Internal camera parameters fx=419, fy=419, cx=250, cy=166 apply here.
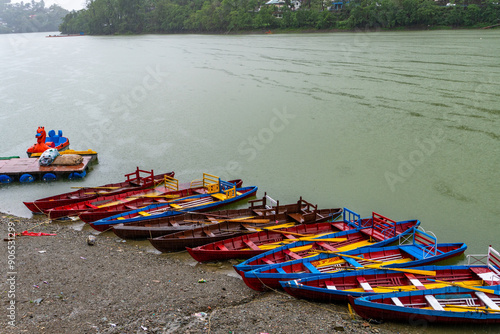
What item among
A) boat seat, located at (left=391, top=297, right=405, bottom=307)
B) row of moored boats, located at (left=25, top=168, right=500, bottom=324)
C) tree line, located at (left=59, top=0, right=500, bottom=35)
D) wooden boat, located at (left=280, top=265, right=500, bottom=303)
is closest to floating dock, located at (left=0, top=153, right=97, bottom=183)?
row of moored boats, located at (left=25, top=168, right=500, bottom=324)

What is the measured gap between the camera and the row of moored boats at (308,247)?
39.0ft

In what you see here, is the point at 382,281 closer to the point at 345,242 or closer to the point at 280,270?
the point at 345,242

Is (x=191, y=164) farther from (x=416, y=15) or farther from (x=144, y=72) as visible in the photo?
(x=416, y=15)

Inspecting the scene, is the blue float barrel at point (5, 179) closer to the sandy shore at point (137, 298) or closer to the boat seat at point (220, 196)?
the sandy shore at point (137, 298)

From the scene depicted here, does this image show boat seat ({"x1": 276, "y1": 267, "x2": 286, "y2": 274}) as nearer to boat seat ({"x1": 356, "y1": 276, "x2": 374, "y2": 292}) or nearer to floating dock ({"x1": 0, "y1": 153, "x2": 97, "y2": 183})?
boat seat ({"x1": 356, "y1": 276, "x2": 374, "y2": 292})

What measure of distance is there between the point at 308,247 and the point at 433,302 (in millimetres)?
4434

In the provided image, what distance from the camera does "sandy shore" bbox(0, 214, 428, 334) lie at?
11.2 meters

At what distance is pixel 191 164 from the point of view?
26641mm

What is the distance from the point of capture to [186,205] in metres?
18.6

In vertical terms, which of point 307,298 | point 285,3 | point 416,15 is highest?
point 285,3

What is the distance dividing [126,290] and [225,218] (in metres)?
5.68

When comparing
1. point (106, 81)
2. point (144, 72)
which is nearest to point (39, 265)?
point (106, 81)

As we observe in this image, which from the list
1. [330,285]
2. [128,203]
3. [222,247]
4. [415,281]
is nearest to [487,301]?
[415,281]

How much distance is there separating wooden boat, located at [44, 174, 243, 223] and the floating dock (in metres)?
5.91
